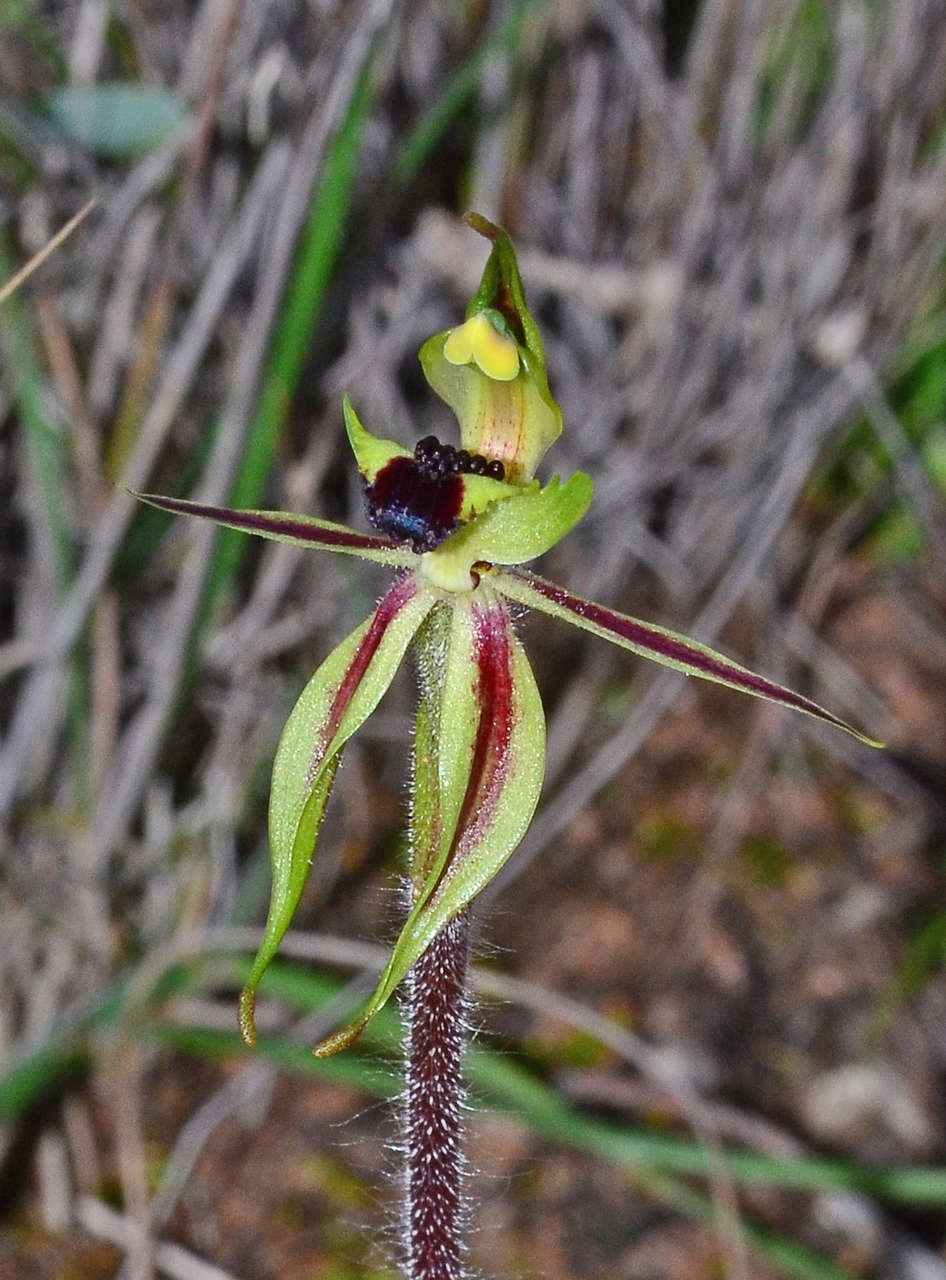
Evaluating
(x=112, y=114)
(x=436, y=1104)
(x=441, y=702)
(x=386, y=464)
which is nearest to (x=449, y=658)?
(x=441, y=702)

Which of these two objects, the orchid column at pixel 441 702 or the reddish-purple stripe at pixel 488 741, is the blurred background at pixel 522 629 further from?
the reddish-purple stripe at pixel 488 741

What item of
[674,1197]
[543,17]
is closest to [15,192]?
[543,17]

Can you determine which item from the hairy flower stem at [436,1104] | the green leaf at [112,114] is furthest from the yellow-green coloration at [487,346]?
the green leaf at [112,114]

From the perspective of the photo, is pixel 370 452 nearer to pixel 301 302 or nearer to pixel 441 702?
pixel 441 702

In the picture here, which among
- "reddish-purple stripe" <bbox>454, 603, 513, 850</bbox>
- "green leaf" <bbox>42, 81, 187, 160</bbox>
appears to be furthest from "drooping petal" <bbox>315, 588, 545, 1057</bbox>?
"green leaf" <bbox>42, 81, 187, 160</bbox>

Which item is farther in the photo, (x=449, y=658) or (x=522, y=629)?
(x=522, y=629)

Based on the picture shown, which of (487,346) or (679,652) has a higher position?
(487,346)

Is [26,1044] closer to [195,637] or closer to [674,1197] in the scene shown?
[195,637]
